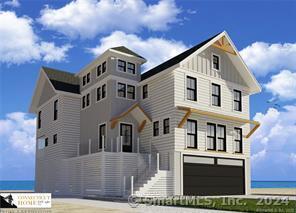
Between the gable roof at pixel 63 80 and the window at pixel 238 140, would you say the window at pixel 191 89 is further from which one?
the gable roof at pixel 63 80

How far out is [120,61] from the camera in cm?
3016

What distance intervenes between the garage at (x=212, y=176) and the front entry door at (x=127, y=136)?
4.52 m

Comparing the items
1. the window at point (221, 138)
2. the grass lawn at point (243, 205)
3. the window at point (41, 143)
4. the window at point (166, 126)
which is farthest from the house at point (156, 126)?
the grass lawn at point (243, 205)

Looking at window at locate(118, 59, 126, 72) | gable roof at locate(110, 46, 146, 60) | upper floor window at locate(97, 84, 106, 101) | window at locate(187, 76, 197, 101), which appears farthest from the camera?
gable roof at locate(110, 46, 146, 60)

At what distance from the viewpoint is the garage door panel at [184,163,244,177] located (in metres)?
26.9

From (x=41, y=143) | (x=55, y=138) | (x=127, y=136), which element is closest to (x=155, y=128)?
(x=127, y=136)

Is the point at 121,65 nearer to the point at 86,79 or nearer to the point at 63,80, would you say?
the point at 86,79

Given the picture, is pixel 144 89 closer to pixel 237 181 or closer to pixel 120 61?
pixel 120 61

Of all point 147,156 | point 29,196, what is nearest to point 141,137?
point 147,156

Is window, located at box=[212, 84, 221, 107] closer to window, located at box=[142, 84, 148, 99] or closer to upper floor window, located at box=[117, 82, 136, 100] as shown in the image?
window, located at box=[142, 84, 148, 99]

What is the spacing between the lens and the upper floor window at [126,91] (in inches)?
1171

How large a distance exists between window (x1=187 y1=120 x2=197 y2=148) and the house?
0.06 metres

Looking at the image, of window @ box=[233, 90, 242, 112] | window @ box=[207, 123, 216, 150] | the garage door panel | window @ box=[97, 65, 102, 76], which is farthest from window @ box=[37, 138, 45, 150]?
window @ box=[233, 90, 242, 112]

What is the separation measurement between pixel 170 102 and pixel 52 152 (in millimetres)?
12254
